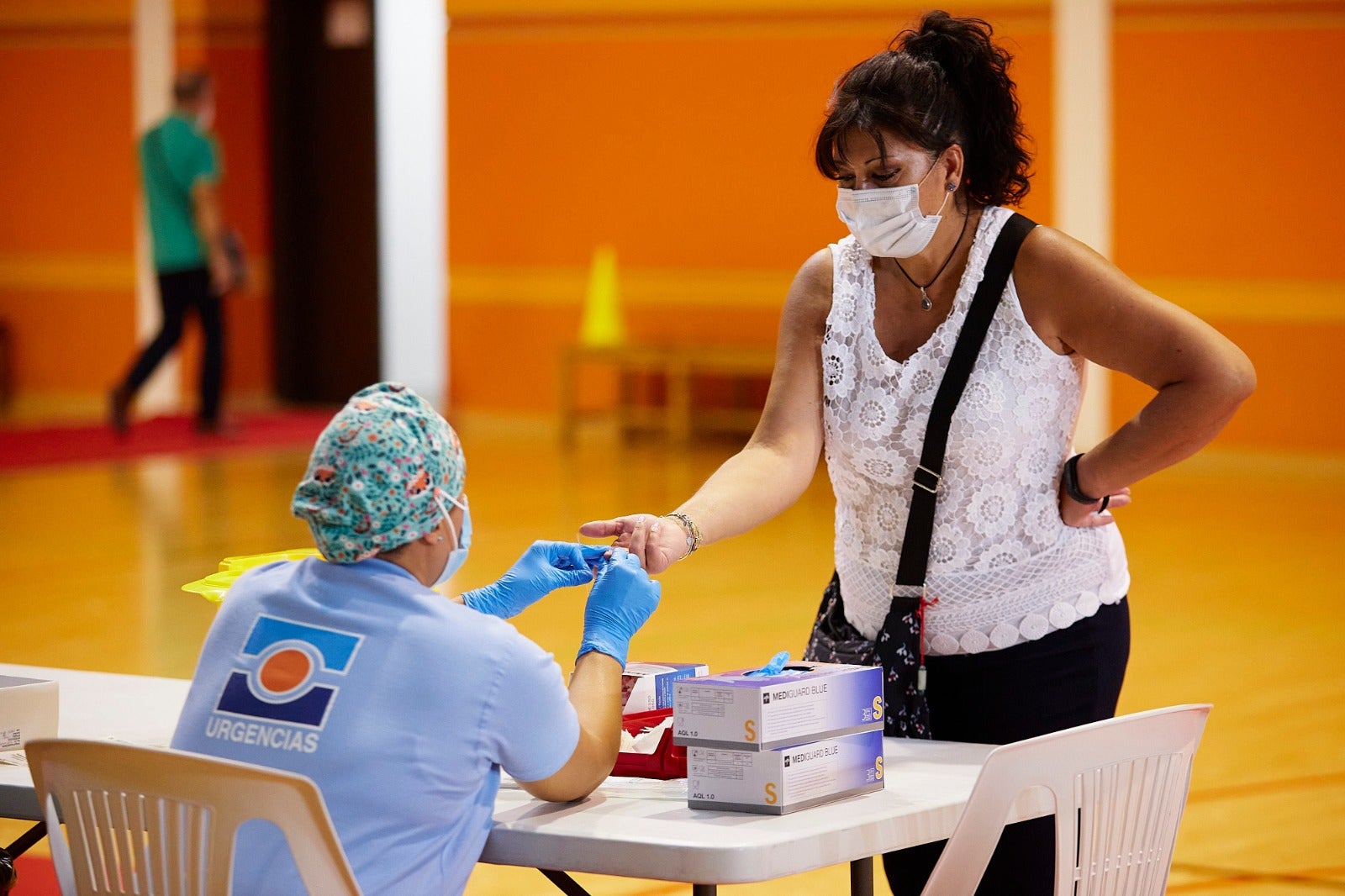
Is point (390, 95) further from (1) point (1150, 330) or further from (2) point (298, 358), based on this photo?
(1) point (1150, 330)

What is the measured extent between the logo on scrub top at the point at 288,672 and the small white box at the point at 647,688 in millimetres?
454

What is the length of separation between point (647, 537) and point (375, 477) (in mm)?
546

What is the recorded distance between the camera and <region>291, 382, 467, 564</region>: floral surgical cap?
1.76 metres

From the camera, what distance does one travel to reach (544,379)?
11.5m

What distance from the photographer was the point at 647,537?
7.34ft

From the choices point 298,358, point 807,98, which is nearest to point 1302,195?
point 807,98

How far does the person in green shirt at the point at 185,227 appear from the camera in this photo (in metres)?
9.55

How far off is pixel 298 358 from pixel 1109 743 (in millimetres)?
11041

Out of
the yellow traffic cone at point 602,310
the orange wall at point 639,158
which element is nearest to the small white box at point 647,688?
the orange wall at point 639,158

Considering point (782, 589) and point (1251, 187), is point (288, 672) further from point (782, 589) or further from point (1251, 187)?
point (1251, 187)

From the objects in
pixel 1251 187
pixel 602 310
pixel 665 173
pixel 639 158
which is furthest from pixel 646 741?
pixel 639 158

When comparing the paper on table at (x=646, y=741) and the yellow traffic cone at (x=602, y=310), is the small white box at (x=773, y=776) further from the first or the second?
the yellow traffic cone at (x=602, y=310)

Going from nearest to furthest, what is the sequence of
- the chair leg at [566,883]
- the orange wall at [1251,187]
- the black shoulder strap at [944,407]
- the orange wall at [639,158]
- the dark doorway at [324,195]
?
the chair leg at [566,883] < the black shoulder strap at [944,407] < the orange wall at [1251,187] < the orange wall at [639,158] < the dark doorway at [324,195]

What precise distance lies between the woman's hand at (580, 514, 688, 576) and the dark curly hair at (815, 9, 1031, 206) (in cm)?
50
